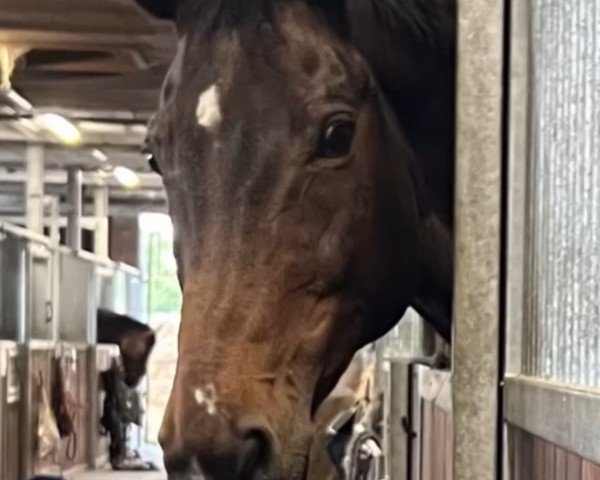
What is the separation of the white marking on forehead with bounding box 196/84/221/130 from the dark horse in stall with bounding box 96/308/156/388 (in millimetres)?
7620

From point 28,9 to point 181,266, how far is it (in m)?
2.24

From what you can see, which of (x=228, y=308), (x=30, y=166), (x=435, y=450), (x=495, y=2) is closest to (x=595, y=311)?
(x=495, y=2)

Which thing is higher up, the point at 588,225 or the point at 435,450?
the point at 588,225

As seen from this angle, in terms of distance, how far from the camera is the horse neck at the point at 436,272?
1.69 meters

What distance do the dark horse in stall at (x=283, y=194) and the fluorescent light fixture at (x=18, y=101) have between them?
3.08 m

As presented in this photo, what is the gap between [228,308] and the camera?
4.73 feet

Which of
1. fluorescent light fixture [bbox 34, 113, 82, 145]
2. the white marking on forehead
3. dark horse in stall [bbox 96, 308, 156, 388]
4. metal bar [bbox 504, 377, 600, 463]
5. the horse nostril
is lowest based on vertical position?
dark horse in stall [bbox 96, 308, 156, 388]

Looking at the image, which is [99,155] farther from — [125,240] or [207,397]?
[207,397]

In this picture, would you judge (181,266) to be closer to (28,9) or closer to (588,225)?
(588,225)

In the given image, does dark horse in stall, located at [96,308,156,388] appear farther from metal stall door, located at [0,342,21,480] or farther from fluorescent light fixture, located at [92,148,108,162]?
metal stall door, located at [0,342,21,480]

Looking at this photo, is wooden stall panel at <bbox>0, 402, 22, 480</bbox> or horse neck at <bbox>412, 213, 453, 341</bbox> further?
wooden stall panel at <bbox>0, 402, 22, 480</bbox>

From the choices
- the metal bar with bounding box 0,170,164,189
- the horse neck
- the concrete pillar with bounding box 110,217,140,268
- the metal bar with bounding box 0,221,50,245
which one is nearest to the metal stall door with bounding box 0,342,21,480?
the metal bar with bounding box 0,221,50,245

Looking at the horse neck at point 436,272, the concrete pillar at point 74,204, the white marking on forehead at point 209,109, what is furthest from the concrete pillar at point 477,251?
the concrete pillar at point 74,204

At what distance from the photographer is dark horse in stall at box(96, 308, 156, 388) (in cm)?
905
